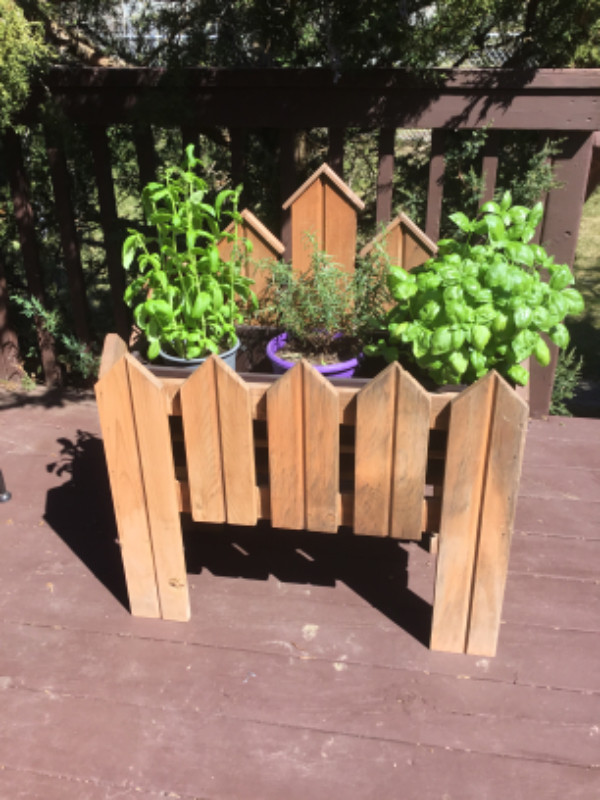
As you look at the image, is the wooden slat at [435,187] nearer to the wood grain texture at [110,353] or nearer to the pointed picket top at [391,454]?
the pointed picket top at [391,454]

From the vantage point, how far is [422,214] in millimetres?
3498

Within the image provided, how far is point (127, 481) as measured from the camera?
2057mm

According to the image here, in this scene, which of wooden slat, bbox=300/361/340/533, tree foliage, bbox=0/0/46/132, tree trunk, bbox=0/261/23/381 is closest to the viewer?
wooden slat, bbox=300/361/340/533

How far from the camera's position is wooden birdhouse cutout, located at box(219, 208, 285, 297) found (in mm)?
2596

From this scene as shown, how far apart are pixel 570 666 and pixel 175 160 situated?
10.1ft

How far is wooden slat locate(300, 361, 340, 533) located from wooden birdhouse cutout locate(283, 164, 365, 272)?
3.07 feet

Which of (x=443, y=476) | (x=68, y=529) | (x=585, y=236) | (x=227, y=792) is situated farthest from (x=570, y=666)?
(x=585, y=236)

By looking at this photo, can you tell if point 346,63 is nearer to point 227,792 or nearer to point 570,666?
point 570,666

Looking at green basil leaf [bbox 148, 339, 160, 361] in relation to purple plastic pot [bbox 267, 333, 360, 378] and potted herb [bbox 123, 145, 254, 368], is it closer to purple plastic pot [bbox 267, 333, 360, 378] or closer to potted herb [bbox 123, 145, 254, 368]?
potted herb [bbox 123, 145, 254, 368]

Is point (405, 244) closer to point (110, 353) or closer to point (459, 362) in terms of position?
point (459, 362)

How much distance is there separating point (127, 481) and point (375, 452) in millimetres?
725

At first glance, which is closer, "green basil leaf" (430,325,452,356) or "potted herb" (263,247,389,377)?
"green basil leaf" (430,325,452,356)

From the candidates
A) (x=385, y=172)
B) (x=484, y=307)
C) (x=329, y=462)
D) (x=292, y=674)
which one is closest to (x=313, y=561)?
(x=292, y=674)

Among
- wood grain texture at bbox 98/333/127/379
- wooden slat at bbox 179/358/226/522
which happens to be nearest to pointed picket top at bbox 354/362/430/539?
wooden slat at bbox 179/358/226/522
